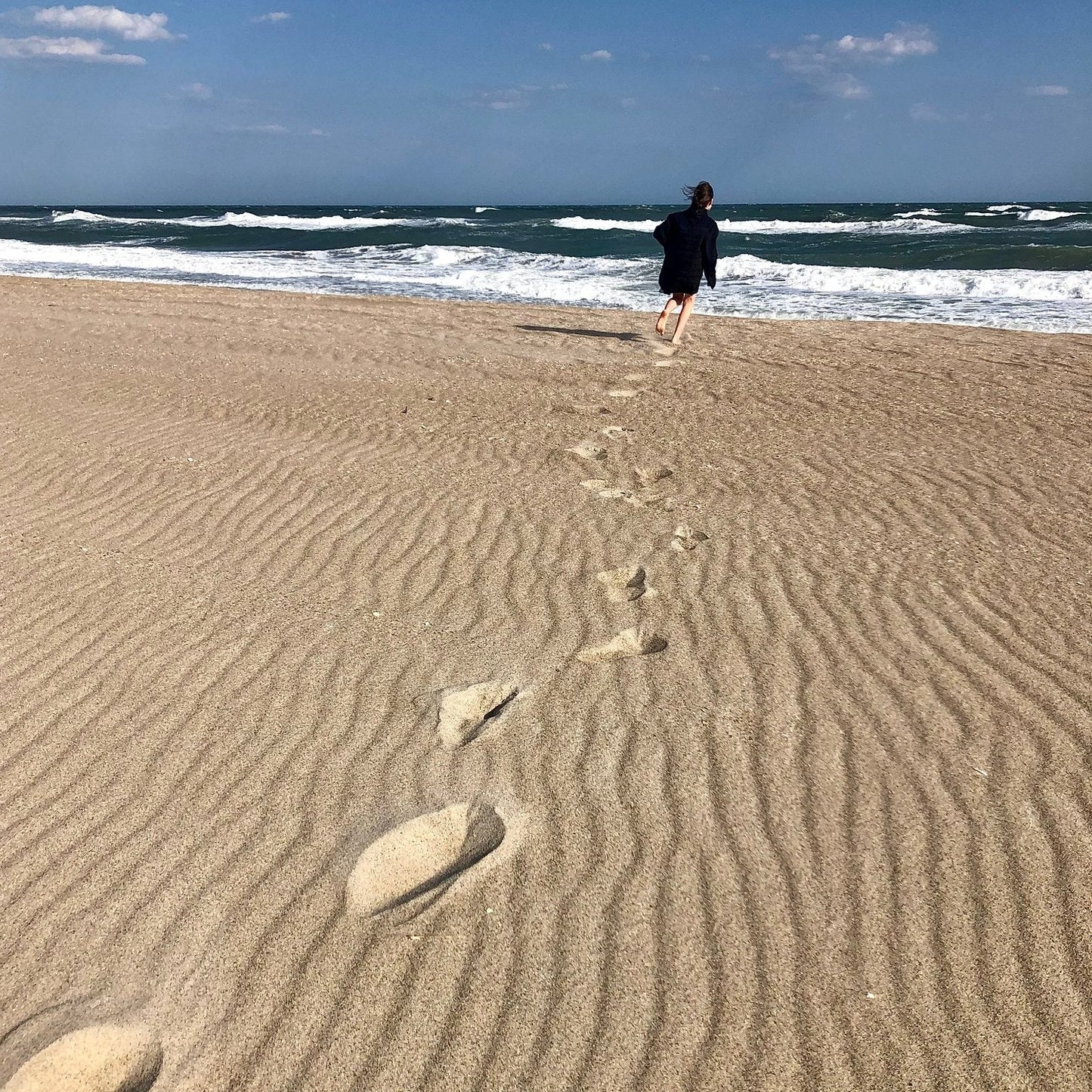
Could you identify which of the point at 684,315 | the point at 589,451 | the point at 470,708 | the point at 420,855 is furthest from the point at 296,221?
the point at 420,855

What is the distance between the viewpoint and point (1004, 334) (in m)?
10.8

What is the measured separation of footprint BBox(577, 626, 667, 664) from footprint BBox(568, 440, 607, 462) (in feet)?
8.03

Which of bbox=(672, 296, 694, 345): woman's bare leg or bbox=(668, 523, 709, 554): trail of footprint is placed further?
bbox=(672, 296, 694, 345): woman's bare leg

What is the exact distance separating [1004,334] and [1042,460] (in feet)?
18.0

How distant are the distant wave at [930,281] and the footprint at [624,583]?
1354 centimetres

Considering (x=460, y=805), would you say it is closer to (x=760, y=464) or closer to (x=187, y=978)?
(x=187, y=978)

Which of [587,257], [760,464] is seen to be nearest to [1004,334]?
[760,464]

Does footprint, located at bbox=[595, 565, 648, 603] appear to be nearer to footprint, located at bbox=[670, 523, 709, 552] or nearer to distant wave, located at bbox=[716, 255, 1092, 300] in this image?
footprint, located at bbox=[670, 523, 709, 552]

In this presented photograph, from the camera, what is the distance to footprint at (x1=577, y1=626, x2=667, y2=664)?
3.83 meters

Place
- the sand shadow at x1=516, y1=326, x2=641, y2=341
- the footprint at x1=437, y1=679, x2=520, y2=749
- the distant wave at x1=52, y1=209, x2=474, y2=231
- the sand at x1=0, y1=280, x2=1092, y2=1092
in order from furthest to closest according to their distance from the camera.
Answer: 1. the distant wave at x1=52, y1=209, x2=474, y2=231
2. the sand shadow at x1=516, y1=326, x2=641, y2=341
3. the footprint at x1=437, y1=679, x2=520, y2=749
4. the sand at x1=0, y1=280, x2=1092, y2=1092

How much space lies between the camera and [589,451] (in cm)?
644

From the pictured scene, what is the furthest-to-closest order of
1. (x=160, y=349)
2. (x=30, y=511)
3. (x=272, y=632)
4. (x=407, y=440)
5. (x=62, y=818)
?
1. (x=160, y=349)
2. (x=407, y=440)
3. (x=30, y=511)
4. (x=272, y=632)
5. (x=62, y=818)

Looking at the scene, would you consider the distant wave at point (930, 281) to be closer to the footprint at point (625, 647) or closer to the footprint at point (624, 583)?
the footprint at point (624, 583)

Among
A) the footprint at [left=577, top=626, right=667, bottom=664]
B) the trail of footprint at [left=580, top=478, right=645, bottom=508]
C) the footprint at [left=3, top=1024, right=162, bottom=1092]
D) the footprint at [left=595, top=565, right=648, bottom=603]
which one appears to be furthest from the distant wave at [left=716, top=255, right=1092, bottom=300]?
the footprint at [left=3, top=1024, right=162, bottom=1092]
